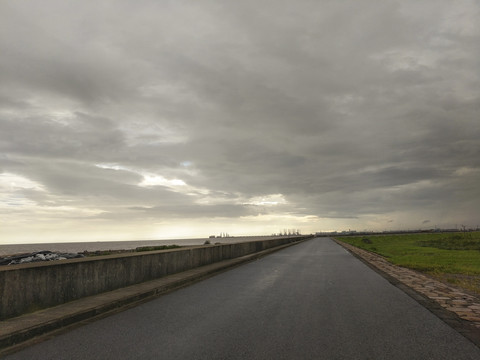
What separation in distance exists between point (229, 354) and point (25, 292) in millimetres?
4152

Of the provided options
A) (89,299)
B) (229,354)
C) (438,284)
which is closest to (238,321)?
(229,354)

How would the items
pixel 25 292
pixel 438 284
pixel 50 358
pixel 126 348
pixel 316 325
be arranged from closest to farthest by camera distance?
1. pixel 50 358
2. pixel 126 348
3. pixel 316 325
4. pixel 25 292
5. pixel 438 284

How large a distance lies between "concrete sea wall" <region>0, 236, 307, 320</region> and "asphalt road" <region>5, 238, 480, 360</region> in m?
1.33

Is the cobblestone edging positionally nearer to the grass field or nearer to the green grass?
the grass field

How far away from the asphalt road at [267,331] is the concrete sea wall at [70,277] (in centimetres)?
133

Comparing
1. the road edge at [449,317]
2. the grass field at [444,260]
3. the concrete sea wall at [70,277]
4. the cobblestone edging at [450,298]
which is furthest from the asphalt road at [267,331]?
the grass field at [444,260]

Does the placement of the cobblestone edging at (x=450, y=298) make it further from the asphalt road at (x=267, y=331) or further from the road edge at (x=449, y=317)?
the asphalt road at (x=267, y=331)

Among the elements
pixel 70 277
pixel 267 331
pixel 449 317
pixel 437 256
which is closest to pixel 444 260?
pixel 437 256

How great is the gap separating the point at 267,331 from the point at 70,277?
446 centimetres

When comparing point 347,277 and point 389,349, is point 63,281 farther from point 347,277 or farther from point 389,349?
point 347,277

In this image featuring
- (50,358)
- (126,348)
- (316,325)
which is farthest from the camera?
(316,325)

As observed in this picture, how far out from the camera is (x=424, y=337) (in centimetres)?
532

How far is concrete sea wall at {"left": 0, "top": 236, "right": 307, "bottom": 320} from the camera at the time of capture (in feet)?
20.5

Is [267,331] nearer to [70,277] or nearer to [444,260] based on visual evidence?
[70,277]
